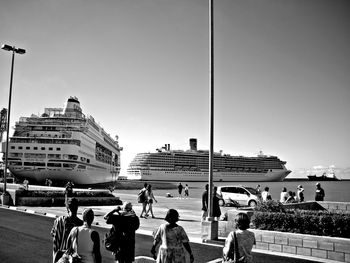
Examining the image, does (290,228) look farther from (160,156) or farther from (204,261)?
(160,156)

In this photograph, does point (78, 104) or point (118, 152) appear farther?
point (118, 152)

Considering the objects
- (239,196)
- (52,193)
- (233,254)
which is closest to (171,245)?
(233,254)

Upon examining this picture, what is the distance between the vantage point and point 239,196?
2461 cm

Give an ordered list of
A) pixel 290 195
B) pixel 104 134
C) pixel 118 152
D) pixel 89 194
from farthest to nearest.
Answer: pixel 118 152
pixel 104 134
pixel 89 194
pixel 290 195

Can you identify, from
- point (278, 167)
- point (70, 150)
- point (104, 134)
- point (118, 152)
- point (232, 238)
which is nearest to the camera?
point (232, 238)

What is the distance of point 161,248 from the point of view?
4.71 metres

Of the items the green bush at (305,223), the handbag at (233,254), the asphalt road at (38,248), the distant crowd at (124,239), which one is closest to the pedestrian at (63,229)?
the distant crowd at (124,239)

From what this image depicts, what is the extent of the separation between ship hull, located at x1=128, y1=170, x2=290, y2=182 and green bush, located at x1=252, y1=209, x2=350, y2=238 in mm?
104553

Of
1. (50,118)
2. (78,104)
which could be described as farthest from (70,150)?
(78,104)

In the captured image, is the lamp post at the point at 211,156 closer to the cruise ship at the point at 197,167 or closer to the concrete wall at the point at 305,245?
the concrete wall at the point at 305,245

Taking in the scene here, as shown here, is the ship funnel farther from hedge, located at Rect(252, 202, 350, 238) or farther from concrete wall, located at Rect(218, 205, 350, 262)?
concrete wall, located at Rect(218, 205, 350, 262)

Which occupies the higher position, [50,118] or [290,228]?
[50,118]

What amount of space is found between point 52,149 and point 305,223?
52017 millimetres

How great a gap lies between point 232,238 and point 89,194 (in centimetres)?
2094
